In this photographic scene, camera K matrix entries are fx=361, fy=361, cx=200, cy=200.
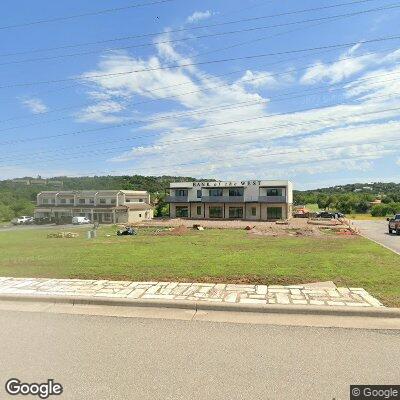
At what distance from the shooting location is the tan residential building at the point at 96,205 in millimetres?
67438

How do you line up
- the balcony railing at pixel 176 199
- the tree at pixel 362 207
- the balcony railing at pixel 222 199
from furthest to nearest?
the tree at pixel 362 207, the balcony railing at pixel 176 199, the balcony railing at pixel 222 199

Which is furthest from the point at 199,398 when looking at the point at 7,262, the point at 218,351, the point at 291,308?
the point at 7,262

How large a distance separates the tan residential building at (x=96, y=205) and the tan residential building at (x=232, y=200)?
24.7 feet

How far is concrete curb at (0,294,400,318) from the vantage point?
7.27 metres

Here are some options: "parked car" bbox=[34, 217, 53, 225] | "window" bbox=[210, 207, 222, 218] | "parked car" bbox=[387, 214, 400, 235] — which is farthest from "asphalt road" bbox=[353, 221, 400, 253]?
"parked car" bbox=[34, 217, 53, 225]

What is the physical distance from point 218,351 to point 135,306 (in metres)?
3.13

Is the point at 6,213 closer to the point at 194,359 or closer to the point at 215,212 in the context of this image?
the point at 215,212

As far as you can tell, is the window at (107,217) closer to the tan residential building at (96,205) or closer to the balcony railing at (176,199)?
the tan residential building at (96,205)

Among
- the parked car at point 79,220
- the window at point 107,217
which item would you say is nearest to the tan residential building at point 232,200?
the window at point 107,217

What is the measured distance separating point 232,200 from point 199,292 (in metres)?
58.6

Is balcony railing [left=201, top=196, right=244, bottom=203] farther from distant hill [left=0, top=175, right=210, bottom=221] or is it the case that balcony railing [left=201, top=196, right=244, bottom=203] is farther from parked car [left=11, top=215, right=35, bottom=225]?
parked car [left=11, top=215, right=35, bottom=225]

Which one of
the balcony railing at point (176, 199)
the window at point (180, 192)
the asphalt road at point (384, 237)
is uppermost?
the window at point (180, 192)

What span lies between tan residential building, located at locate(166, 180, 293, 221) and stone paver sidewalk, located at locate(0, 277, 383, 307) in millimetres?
55989

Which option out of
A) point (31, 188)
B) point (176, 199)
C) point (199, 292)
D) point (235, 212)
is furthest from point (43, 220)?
point (199, 292)
